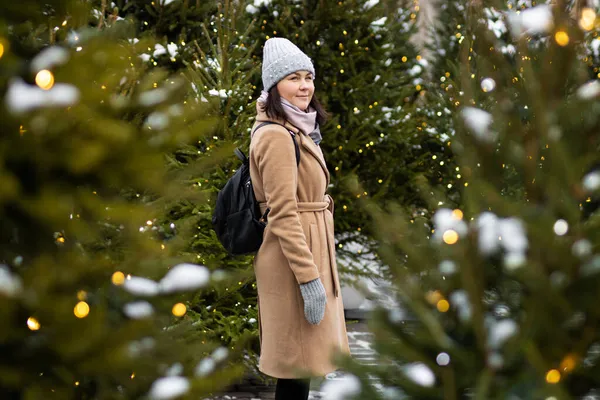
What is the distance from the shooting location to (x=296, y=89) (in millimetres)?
3275

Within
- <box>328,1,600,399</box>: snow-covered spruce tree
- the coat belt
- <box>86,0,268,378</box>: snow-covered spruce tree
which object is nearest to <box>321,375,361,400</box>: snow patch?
<box>328,1,600,399</box>: snow-covered spruce tree

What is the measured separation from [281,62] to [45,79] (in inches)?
90.5

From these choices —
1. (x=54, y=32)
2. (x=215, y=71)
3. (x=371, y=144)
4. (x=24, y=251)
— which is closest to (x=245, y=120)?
(x=215, y=71)

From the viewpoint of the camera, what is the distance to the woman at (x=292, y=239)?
301 cm

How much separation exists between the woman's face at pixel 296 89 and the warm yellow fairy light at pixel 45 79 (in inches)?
88.9

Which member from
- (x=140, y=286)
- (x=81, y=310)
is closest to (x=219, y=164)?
(x=140, y=286)

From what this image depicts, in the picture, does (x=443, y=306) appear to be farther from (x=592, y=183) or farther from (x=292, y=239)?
(x=292, y=239)

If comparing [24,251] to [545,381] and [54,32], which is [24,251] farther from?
[545,381]

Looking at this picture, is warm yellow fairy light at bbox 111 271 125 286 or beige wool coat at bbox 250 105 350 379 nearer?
warm yellow fairy light at bbox 111 271 125 286

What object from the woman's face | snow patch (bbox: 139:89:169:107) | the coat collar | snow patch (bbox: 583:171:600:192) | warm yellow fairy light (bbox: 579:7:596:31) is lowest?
snow patch (bbox: 583:171:600:192)

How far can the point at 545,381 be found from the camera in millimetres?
1084

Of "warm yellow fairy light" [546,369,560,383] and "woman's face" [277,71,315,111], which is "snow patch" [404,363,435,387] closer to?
"warm yellow fairy light" [546,369,560,383]

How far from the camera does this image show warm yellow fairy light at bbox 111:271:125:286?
50.6 inches

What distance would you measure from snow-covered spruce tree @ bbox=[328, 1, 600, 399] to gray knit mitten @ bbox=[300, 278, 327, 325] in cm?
162
